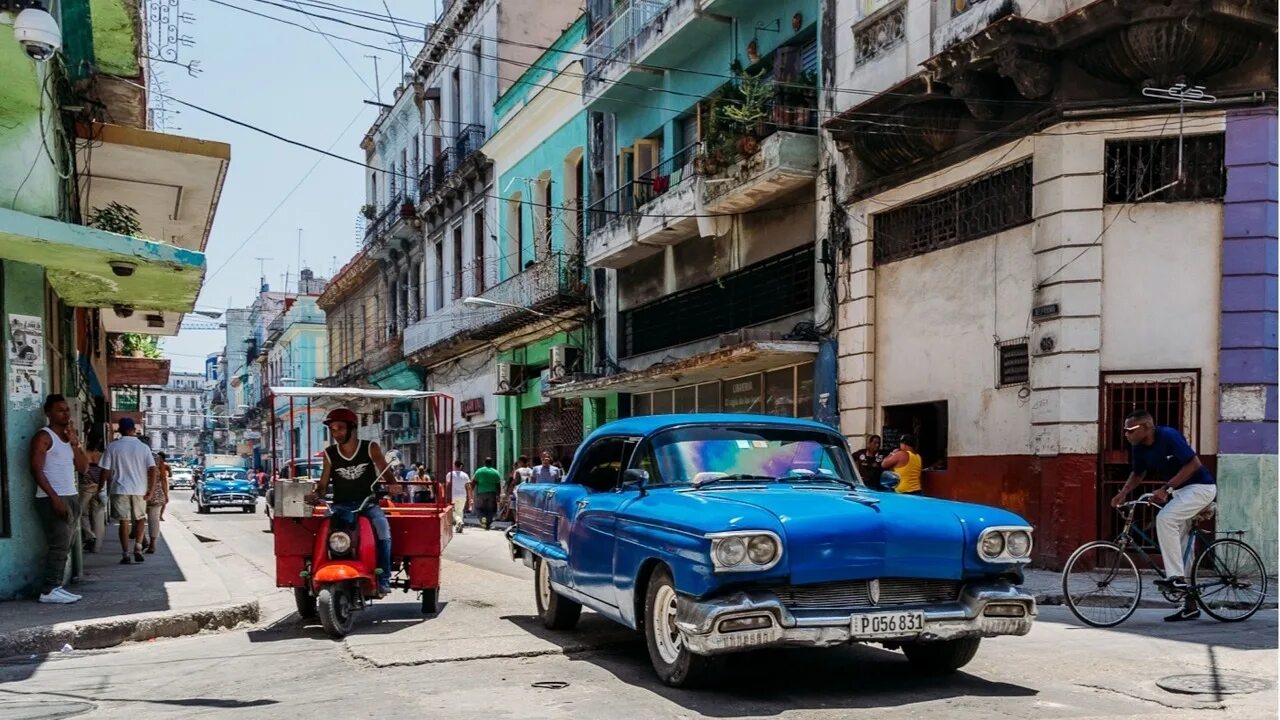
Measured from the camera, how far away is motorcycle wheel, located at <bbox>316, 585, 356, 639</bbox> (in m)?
8.08

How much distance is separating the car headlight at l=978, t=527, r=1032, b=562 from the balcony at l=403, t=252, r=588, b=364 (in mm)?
19982

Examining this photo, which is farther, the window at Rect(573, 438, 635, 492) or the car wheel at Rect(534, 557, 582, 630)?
the car wheel at Rect(534, 557, 582, 630)

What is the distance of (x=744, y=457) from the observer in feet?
23.1

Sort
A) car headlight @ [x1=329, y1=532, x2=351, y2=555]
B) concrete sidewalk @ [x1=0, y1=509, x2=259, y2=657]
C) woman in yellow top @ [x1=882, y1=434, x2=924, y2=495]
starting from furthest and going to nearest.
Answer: woman in yellow top @ [x1=882, y1=434, x2=924, y2=495]
car headlight @ [x1=329, y1=532, x2=351, y2=555]
concrete sidewalk @ [x1=0, y1=509, x2=259, y2=657]

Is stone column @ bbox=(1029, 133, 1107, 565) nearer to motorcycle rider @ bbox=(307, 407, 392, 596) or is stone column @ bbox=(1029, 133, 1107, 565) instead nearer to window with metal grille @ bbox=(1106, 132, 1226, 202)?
window with metal grille @ bbox=(1106, 132, 1226, 202)

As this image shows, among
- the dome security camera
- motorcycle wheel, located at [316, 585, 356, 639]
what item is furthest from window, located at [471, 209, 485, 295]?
motorcycle wheel, located at [316, 585, 356, 639]

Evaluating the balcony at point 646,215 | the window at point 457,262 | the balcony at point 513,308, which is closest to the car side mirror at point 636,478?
the balcony at point 646,215

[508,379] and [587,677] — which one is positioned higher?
[508,379]

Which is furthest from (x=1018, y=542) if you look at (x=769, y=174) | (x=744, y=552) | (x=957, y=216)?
(x=769, y=174)

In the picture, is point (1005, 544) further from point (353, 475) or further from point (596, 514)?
point (353, 475)

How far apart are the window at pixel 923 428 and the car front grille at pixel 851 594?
357 inches

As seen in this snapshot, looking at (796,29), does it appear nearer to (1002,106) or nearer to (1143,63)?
(1002,106)

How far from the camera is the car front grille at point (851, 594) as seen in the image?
5.75m

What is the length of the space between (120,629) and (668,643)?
4.66 metres
